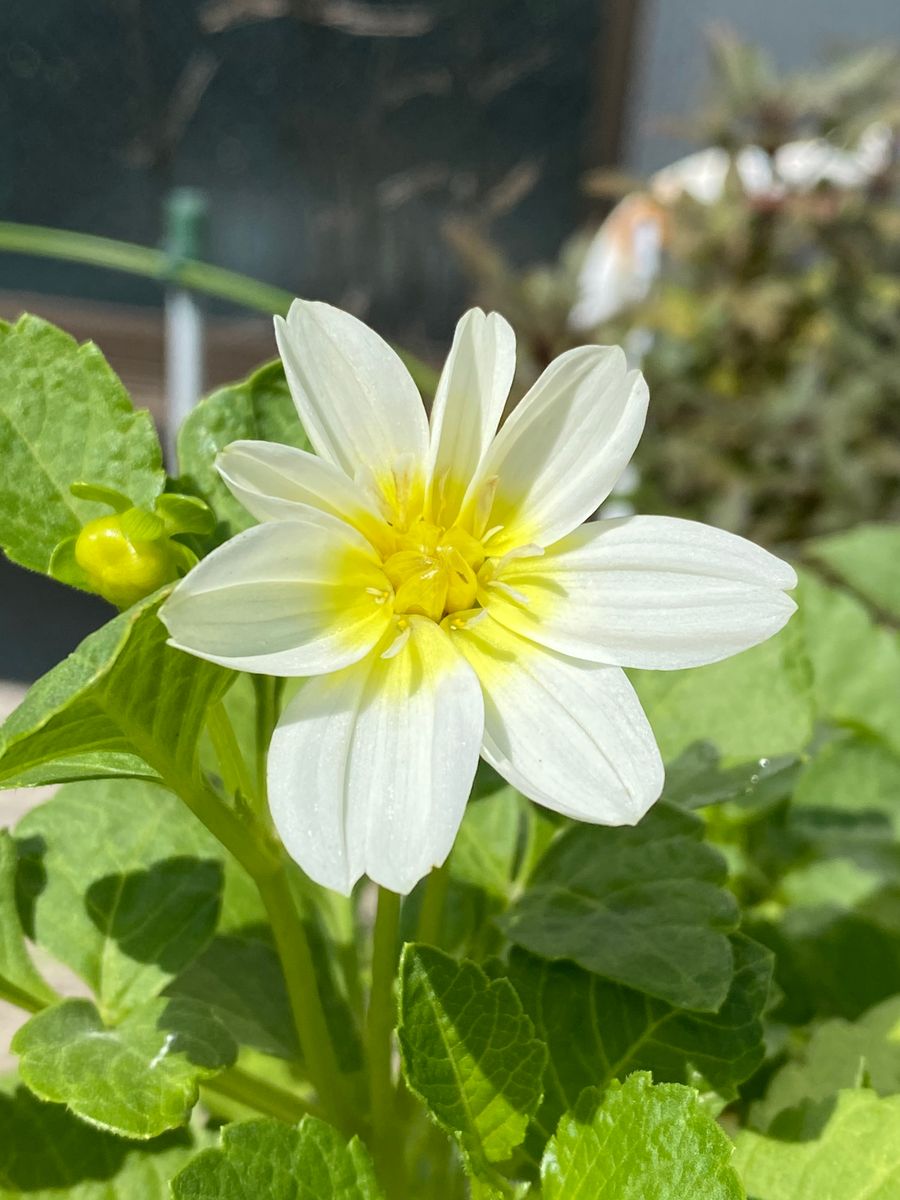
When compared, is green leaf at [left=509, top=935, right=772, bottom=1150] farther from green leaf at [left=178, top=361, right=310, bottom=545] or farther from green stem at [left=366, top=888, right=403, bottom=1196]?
green leaf at [left=178, top=361, right=310, bottom=545]

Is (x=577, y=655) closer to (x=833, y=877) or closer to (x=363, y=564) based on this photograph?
(x=363, y=564)

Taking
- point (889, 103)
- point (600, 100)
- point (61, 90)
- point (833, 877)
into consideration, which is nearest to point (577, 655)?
point (833, 877)

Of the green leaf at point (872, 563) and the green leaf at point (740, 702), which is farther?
the green leaf at point (872, 563)

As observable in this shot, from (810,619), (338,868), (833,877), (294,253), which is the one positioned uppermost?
(294,253)

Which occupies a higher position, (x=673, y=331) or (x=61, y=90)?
(x=61, y=90)

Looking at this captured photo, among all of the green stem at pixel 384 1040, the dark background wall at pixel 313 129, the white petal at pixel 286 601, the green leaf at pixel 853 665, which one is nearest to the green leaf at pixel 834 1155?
the green stem at pixel 384 1040

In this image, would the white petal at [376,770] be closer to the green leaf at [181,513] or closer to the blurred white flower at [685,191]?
the green leaf at [181,513]
